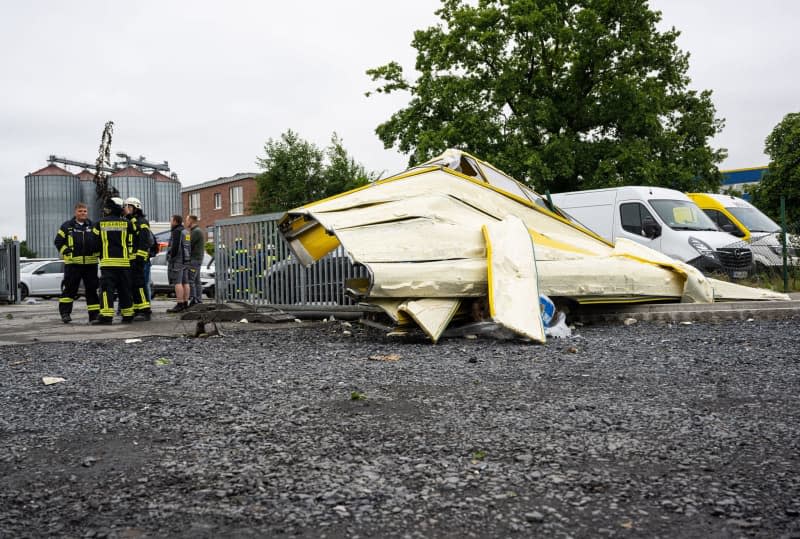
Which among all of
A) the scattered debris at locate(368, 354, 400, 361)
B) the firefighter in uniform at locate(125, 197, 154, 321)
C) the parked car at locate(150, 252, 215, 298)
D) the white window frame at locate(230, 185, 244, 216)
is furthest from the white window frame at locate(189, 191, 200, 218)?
the scattered debris at locate(368, 354, 400, 361)

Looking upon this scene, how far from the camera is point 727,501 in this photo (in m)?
2.55

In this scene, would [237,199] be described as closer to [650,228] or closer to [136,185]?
[136,185]

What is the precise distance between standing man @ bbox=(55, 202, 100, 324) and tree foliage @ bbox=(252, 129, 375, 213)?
28772mm

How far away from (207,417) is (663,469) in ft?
8.00

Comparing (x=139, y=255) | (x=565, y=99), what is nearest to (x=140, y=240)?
(x=139, y=255)

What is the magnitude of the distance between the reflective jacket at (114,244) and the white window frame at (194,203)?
49.5 meters

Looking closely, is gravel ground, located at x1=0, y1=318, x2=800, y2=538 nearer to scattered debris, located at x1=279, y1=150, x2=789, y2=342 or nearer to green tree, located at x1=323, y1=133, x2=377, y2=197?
scattered debris, located at x1=279, y1=150, x2=789, y2=342

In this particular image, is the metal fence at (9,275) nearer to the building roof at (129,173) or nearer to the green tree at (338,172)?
the green tree at (338,172)

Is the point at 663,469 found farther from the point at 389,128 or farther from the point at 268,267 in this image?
the point at 389,128

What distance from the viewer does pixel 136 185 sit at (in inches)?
2409

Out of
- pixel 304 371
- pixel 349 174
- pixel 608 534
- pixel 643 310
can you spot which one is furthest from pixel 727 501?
pixel 349 174

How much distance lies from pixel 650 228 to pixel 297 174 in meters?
28.6

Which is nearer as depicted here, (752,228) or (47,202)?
(752,228)

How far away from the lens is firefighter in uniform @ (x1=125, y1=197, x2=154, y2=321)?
10.5 meters
